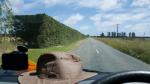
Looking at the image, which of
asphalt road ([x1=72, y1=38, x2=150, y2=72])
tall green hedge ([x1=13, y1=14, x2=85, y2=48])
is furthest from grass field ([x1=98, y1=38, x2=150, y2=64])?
tall green hedge ([x1=13, y1=14, x2=85, y2=48])

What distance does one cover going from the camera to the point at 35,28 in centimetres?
4850

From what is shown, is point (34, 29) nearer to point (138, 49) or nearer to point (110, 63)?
point (138, 49)

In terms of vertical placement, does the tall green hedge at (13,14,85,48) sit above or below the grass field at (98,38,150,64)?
above

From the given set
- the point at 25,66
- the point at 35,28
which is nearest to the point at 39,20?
the point at 35,28

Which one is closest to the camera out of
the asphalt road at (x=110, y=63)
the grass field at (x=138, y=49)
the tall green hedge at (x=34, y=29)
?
the asphalt road at (x=110, y=63)

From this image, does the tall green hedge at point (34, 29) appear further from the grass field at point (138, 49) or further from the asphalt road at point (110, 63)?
the grass field at point (138, 49)

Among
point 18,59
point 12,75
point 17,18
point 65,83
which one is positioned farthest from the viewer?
point 17,18

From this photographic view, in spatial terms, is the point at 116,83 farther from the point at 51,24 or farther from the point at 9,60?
the point at 51,24

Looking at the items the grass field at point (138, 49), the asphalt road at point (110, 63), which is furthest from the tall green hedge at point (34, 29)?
the grass field at point (138, 49)

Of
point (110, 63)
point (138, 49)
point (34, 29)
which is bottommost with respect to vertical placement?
point (138, 49)

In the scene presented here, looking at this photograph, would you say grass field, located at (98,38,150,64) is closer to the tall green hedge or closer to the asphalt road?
the asphalt road

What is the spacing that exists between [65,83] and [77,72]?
0.64ft

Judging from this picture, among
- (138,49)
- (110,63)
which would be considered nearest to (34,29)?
(138,49)

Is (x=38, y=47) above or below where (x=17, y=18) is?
below
